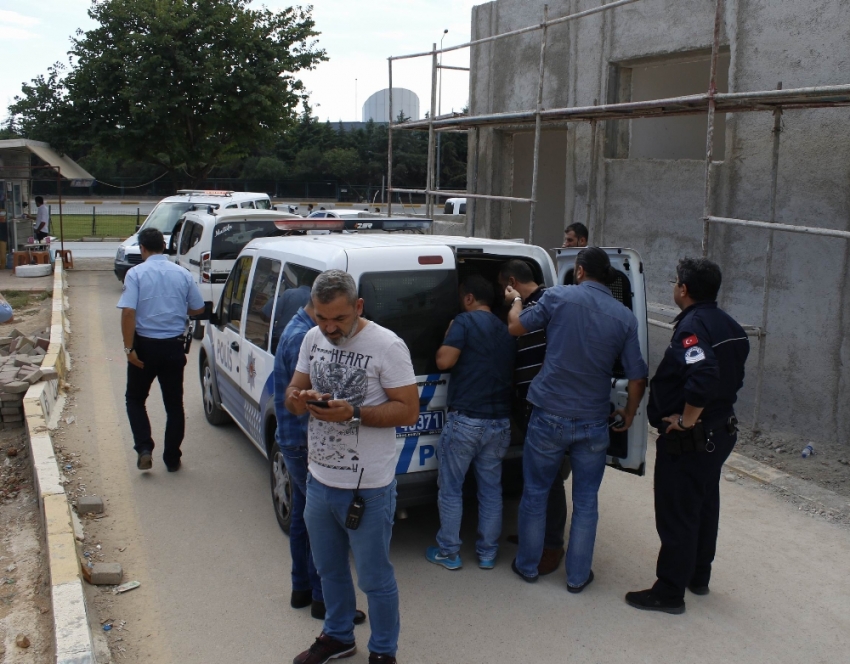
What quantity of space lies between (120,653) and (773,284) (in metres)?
6.05

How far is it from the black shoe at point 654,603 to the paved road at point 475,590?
0.05 metres

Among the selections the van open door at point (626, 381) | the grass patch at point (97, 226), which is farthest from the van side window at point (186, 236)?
the grass patch at point (97, 226)

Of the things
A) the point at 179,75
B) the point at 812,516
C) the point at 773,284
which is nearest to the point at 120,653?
the point at 812,516

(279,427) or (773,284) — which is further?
(773,284)

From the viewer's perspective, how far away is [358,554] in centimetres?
348

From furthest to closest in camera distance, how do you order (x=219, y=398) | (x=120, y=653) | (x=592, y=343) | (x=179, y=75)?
(x=179, y=75) → (x=219, y=398) → (x=592, y=343) → (x=120, y=653)

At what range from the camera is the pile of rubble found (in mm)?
7598

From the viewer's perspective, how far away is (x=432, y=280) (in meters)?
4.75

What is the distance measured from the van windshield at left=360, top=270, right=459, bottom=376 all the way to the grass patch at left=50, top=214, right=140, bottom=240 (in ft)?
89.3

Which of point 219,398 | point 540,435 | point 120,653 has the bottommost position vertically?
point 120,653

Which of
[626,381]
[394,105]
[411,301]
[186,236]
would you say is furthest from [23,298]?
[394,105]

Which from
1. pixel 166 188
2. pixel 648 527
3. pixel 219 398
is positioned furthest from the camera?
pixel 166 188

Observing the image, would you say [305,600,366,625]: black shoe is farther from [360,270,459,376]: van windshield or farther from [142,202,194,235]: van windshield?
[142,202,194,235]: van windshield

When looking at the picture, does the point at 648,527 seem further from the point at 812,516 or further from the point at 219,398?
the point at 219,398
